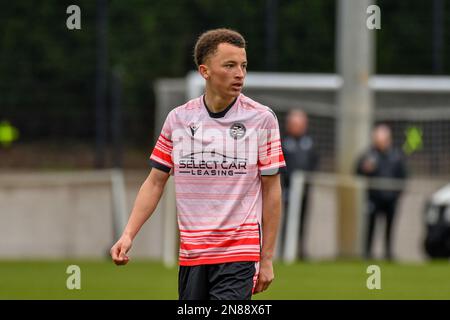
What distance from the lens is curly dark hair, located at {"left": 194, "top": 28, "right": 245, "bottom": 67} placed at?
20.4 ft

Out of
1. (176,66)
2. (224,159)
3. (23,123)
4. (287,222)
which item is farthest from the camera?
(176,66)

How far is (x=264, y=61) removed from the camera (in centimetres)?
1861

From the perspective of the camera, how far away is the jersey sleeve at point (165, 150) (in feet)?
20.8

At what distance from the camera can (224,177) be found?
20.4 ft

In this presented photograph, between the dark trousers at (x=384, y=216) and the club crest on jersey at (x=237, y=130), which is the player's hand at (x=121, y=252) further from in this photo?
the dark trousers at (x=384, y=216)

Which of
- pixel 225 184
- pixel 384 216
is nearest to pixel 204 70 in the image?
pixel 225 184

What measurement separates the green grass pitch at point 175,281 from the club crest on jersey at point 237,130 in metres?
4.70

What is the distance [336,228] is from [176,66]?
3503 mm

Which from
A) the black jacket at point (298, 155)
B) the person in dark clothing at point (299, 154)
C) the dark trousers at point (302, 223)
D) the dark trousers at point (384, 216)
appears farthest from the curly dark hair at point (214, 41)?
the dark trousers at point (384, 216)

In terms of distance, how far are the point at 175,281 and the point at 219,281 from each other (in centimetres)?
675

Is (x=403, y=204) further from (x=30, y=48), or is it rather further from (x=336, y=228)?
(x=30, y=48)

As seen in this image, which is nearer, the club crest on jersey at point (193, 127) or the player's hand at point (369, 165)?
the club crest on jersey at point (193, 127)

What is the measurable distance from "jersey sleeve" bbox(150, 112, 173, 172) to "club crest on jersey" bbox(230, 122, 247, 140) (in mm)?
301
